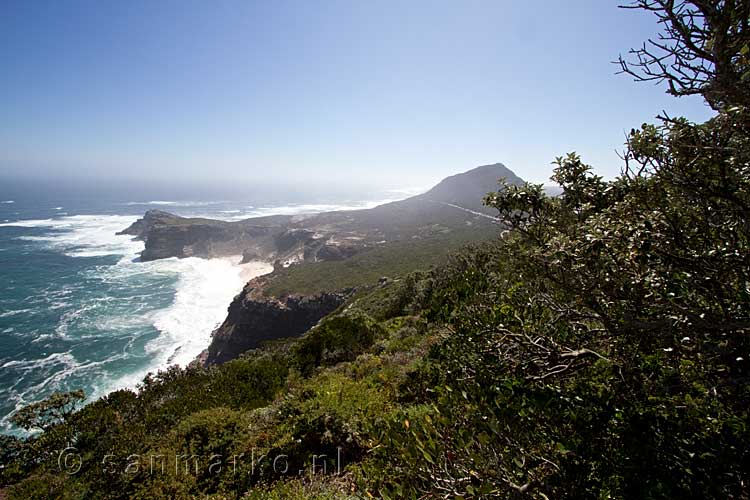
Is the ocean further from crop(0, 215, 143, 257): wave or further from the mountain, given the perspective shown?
the mountain

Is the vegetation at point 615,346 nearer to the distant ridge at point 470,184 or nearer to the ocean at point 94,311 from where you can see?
the ocean at point 94,311

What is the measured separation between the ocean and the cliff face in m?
4.25

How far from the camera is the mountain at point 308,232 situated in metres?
84.4

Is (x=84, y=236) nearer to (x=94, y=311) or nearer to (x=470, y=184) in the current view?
(x=94, y=311)

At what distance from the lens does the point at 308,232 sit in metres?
98.8

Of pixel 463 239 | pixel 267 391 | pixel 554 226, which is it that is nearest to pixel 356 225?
pixel 463 239

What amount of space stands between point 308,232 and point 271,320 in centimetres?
5336

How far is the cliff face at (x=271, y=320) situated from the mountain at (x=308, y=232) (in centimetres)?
2760

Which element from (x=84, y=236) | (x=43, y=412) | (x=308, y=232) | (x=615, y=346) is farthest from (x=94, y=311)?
(x=84, y=236)

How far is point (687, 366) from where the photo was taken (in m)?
3.24

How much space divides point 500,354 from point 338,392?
17.5ft

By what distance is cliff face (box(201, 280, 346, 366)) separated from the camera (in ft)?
152

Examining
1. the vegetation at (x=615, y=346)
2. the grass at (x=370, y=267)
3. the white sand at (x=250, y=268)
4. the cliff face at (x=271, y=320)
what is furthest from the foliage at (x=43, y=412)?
the white sand at (x=250, y=268)

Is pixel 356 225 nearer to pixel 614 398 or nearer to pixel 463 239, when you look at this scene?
pixel 463 239
